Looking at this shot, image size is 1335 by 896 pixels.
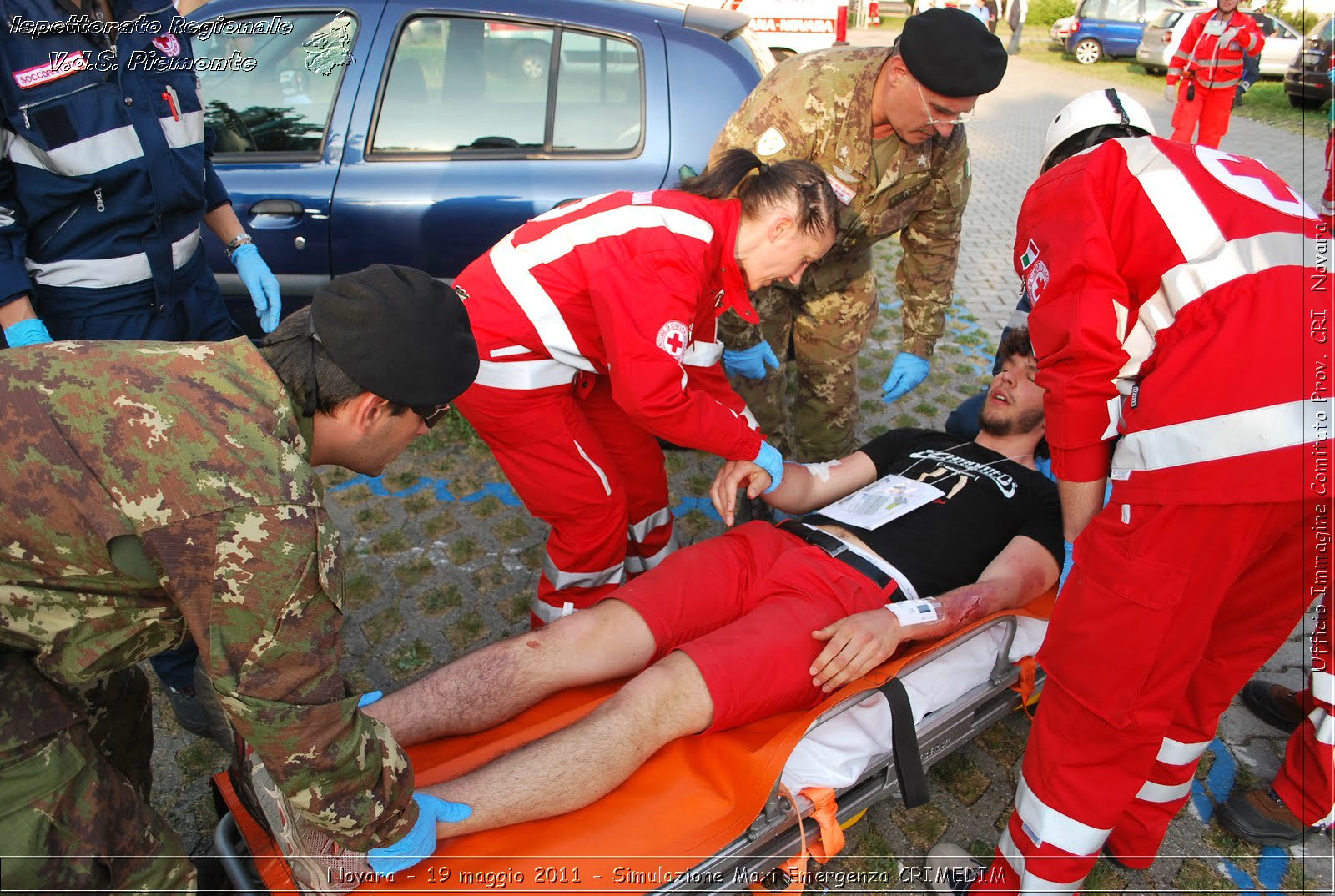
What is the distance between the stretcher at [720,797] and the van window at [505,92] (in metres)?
2.49

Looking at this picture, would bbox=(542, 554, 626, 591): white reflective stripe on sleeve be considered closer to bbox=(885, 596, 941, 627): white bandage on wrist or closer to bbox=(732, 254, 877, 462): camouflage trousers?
bbox=(885, 596, 941, 627): white bandage on wrist

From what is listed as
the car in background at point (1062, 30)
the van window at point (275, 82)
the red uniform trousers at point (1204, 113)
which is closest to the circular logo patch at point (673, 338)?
the van window at point (275, 82)

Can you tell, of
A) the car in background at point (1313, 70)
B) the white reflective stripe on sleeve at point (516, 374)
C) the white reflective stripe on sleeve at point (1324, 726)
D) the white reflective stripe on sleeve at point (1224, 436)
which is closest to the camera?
the white reflective stripe on sleeve at point (1224, 436)

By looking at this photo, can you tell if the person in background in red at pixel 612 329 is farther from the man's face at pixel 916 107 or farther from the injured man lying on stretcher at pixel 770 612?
the man's face at pixel 916 107

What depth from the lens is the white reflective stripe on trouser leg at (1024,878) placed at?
208 cm

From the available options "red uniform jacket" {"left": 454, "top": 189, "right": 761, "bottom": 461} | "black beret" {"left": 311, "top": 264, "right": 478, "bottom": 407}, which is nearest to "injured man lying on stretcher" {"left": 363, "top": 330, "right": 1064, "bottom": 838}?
"red uniform jacket" {"left": 454, "top": 189, "right": 761, "bottom": 461}

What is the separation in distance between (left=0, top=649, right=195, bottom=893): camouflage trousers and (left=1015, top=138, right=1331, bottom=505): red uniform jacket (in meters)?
2.10

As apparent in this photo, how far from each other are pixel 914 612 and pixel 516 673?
1.15m

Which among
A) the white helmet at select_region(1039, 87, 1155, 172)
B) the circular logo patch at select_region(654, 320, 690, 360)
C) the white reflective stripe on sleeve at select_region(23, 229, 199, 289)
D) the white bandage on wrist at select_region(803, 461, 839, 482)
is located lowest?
the white bandage on wrist at select_region(803, 461, 839, 482)

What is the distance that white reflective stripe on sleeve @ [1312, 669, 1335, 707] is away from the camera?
215 cm

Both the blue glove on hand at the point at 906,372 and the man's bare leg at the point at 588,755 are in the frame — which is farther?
the blue glove on hand at the point at 906,372

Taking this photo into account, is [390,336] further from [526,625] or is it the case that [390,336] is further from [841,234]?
[841,234]

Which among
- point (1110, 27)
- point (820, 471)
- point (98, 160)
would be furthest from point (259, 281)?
point (1110, 27)

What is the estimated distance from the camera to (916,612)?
242 centimetres
